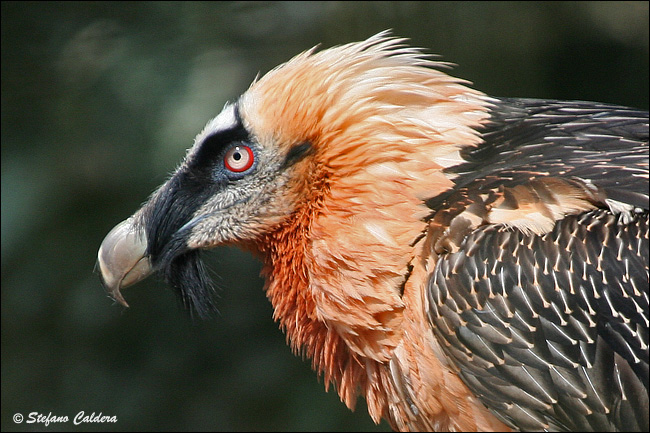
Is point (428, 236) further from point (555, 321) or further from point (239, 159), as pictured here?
point (239, 159)

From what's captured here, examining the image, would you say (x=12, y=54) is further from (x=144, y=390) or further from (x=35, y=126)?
(x=144, y=390)

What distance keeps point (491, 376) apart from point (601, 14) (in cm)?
485

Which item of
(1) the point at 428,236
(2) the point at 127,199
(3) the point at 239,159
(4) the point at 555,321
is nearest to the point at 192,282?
(3) the point at 239,159

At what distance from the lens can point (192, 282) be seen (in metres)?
3.97

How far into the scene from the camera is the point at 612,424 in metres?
2.86

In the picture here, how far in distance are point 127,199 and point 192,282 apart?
208 centimetres

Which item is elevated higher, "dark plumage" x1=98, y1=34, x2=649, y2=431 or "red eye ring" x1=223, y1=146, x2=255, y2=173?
"red eye ring" x1=223, y1=146, x2=255, y2=173

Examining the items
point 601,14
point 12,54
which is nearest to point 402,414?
point 12,54

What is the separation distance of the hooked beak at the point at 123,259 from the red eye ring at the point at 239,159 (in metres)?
0.55

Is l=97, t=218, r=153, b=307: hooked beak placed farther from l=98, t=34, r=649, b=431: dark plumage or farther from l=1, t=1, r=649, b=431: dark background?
l=1, t=1, r=649, b=431: dark background

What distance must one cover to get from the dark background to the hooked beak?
2.05 m

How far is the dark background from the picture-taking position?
19.2 ft

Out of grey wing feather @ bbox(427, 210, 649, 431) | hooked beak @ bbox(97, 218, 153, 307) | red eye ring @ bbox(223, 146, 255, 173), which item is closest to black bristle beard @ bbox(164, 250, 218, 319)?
hooked beak @ bbox(97, 218, 153, 307)

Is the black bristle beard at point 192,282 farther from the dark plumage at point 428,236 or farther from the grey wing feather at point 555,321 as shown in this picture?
the grey wing feather at point 555,321
